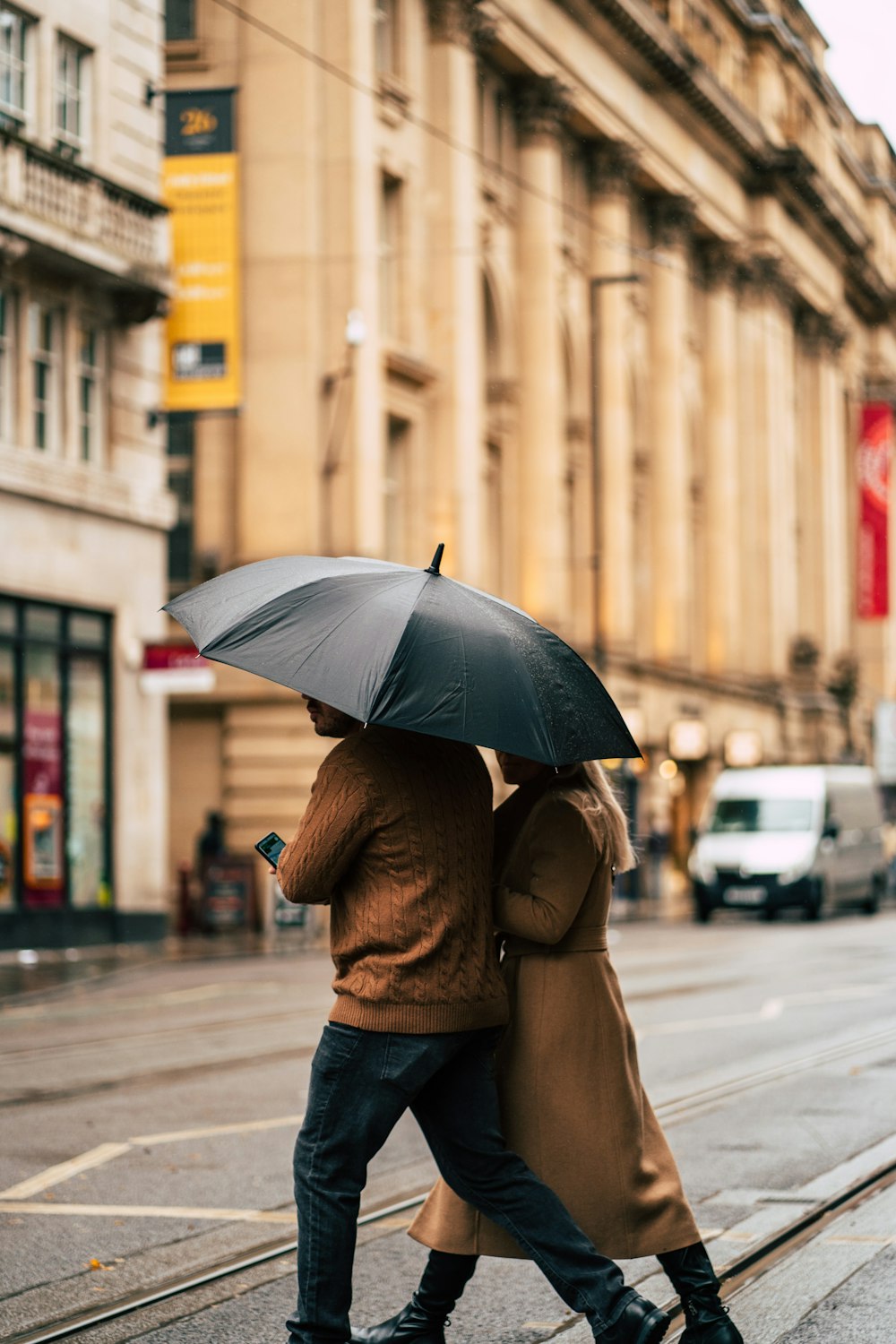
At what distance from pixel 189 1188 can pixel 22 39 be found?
20.2 metres

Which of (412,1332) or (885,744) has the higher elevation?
(885,744)

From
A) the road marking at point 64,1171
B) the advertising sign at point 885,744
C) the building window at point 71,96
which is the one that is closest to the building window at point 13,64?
the building window at point 71,96

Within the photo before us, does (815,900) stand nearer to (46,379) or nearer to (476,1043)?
(46,379)

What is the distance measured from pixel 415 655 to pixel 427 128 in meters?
34.1

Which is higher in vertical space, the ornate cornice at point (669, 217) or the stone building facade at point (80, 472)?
the ornate cornice at point (669, 217)

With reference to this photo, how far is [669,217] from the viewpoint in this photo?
175ft

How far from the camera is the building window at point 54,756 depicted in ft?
84.1

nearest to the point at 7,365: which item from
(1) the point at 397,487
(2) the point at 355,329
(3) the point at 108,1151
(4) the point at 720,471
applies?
(2) the point at 355,329

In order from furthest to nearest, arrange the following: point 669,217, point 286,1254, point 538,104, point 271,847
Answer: point 669,217
point 538,104
point 286,1254
point 271,847

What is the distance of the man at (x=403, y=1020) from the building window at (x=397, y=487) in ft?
107

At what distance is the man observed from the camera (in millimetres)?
5168

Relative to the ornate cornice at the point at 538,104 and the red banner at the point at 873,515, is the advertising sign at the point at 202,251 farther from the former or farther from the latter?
the red banner at the point at 873,515

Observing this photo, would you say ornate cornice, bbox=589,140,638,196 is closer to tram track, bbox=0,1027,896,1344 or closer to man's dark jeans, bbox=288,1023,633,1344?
tram track, bbox=0,1027,896,1344

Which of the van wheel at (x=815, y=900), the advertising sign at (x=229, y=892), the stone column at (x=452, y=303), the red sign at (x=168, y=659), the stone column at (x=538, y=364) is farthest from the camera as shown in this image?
the stone column at (x=538, y=364)
